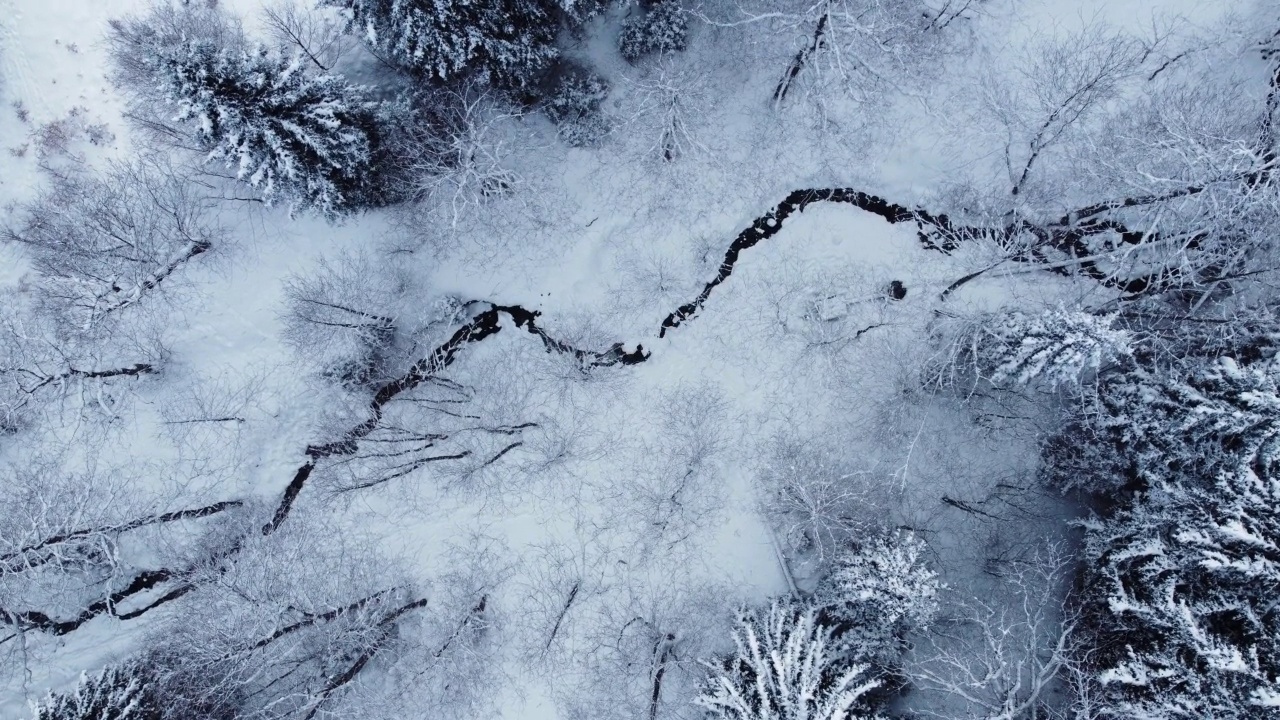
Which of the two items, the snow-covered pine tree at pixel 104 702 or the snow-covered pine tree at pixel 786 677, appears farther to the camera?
the snow-covered pine tree at pixel 104 702

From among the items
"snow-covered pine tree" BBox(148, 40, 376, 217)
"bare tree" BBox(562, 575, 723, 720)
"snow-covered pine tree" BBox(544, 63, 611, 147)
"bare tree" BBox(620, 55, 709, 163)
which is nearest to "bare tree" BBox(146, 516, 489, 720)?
"bare tree" BBox(562, 575, 723, 720)

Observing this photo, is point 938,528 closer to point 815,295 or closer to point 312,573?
point 815,295

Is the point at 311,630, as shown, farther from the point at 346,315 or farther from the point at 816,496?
the point at 816,496

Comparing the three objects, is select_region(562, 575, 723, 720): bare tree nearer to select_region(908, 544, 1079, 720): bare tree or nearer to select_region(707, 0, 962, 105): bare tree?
select_region(908, 544, 1079, 720): bare tree

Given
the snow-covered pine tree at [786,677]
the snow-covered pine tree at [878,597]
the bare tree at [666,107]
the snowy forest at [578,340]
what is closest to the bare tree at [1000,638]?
the snowy forest at [578,340]

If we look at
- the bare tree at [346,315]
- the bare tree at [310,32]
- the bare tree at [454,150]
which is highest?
the bare tree at [310,32]

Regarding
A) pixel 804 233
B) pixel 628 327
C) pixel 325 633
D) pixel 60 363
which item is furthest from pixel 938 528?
pixel 60 363

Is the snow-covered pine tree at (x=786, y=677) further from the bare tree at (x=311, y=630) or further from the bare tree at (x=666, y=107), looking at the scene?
the bare tree at (x=666, y=107)
